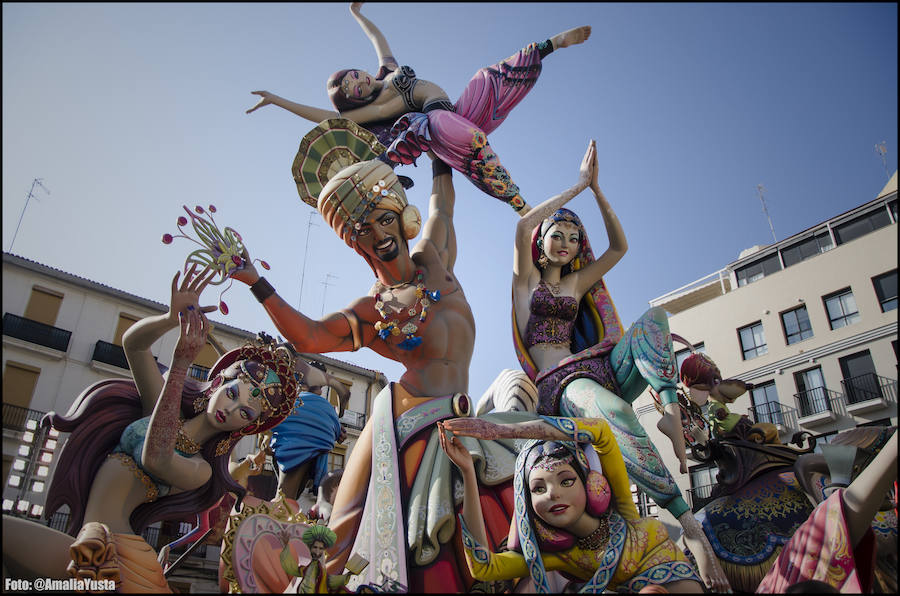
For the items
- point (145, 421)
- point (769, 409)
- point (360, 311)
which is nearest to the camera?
point (145, 421)

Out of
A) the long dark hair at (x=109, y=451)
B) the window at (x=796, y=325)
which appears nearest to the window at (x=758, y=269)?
the window at (x=796, y=325)

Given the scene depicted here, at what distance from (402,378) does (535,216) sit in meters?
1.48

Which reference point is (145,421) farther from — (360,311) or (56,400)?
(56,400)

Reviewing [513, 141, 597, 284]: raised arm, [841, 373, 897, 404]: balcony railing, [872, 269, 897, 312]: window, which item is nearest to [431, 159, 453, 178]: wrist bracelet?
[513, 141, 597, 284]: raised arm

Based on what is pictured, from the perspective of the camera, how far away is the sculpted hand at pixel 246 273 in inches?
177

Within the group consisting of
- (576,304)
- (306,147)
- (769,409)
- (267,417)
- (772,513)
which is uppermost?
(769,409)

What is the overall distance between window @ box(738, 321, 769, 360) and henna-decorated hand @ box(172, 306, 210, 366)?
53.3 ft

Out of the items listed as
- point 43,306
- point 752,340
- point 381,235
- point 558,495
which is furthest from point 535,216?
point 43,306

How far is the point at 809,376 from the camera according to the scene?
17.3m

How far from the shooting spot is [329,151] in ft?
17.5

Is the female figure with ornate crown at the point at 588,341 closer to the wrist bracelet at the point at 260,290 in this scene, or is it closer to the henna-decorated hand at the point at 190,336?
the wrist bracelet at the point at 260,290

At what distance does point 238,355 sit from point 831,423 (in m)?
15.4

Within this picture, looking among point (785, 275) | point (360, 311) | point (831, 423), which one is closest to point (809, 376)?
point (831, 423)

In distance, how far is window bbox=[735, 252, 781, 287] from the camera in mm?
19969
